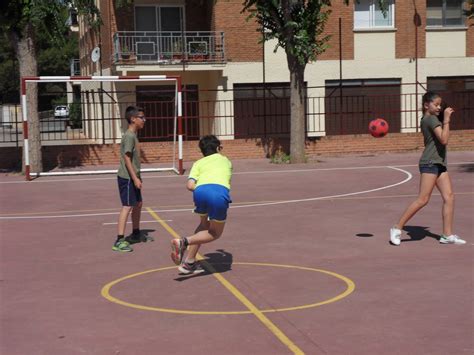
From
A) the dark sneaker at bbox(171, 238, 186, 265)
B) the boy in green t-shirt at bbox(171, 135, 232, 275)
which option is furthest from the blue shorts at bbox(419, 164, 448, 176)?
the dark sneaker at bbox(171, 238, 186, 265)

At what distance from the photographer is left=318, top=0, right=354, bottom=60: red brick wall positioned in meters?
31.6

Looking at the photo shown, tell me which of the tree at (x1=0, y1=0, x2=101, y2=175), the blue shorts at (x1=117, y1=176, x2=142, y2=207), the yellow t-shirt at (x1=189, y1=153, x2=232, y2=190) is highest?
the tree at (x1=0, y1=0, x2=101, y2=175)

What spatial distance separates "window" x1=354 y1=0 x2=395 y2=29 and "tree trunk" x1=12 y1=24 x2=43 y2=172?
624 inches

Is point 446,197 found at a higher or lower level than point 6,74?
lower

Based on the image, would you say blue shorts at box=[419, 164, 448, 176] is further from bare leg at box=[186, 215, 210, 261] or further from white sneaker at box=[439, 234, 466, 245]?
bare leg at box=[186, 215, 210, 261]

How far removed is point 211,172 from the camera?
7758mm

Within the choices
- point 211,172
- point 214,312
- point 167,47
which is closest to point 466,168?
point 211,172

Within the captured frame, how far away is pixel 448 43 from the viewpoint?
32.4 meters

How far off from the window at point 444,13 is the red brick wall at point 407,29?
1.63 ft

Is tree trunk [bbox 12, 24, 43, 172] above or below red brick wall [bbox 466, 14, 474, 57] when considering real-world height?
below

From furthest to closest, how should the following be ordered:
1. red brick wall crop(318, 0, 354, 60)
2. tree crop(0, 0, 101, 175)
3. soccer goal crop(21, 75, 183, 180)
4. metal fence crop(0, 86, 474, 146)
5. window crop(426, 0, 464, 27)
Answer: window crop(426, 0, 464, 27), red brick wall crop(318, 0, 354, 60), metal fence crop(0, 86, 474, 146), soccer goal crop(21, 75, 183, 180), tree crop(0, 0, 101, 175)

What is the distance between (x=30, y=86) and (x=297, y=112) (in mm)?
8436

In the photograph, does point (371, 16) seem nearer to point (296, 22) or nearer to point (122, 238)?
point (296, 22)

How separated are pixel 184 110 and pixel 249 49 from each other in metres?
4.32
